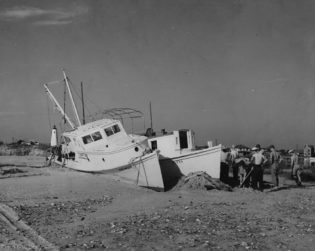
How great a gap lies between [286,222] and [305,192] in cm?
697

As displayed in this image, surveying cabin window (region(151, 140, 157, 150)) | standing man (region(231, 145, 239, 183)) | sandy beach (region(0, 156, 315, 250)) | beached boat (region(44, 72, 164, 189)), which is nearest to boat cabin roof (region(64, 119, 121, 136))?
beached boat (region(44, 72, 164, 189))

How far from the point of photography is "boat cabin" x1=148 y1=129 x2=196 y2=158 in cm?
2503

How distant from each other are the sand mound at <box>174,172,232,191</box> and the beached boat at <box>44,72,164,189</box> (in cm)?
124

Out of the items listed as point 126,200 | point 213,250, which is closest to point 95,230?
point 213,250

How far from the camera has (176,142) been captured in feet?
82.2

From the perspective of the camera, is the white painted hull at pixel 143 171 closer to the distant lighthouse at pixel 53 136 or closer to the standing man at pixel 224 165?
the standing man at pixel 224 165

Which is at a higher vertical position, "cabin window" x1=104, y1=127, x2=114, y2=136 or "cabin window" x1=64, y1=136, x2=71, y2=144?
"cabin window" x1=104, y1=127, x2=114, y2=136

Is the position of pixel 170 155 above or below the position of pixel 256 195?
above

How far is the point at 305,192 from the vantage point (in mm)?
18906

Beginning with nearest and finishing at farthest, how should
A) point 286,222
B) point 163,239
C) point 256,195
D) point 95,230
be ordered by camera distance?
1. point 163,239
2. point 95,230
3. point 286,222
4. point 256,195

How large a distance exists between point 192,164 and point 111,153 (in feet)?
15.1

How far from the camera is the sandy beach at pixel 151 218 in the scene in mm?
10133

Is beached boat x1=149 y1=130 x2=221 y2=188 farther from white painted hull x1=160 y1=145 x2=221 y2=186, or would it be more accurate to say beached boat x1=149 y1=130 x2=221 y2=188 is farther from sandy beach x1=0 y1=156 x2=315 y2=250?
sandy beach x1=0 y1=156 x2=315 y2=250

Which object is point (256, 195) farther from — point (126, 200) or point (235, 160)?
point (126, 200)
